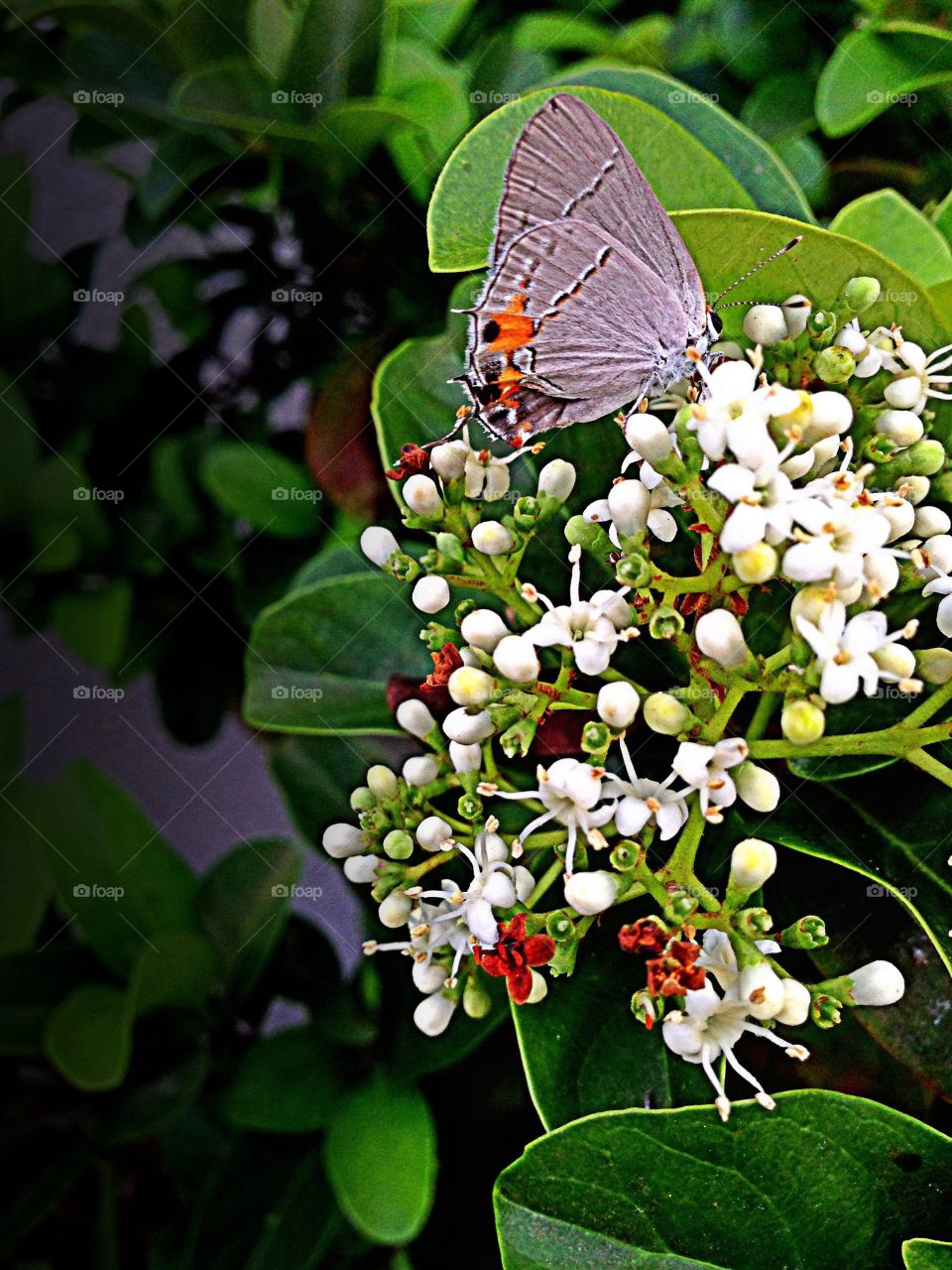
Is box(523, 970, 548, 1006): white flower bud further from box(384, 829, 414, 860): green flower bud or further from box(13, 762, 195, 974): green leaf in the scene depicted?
box(13, 762, 195, 974): green leaf

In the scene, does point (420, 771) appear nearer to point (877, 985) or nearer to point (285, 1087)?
point (877, 985)

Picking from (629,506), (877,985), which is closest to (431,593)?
(629,506)

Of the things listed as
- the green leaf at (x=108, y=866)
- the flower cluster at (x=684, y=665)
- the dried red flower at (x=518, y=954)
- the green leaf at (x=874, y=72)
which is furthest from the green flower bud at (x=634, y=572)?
the green leaf at (x=108, y=866)

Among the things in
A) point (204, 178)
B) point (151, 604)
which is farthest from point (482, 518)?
point (151, 604)

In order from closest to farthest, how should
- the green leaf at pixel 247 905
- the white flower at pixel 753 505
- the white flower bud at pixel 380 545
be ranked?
the white flower at pixel 753 505, the white flower bud at pixel 380 545, the green leaf at pixel 247 905

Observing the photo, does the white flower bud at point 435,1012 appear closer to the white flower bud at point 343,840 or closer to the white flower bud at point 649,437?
the white flower bud at point 343,840

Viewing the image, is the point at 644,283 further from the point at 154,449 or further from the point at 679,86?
the point at 154,449
